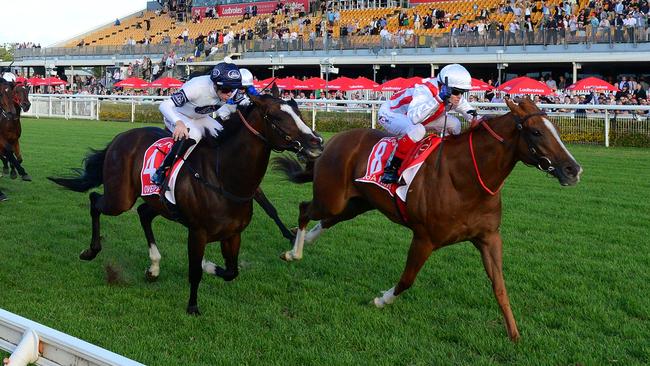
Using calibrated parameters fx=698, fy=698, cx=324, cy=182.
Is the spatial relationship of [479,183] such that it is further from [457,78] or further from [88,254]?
[88,254]

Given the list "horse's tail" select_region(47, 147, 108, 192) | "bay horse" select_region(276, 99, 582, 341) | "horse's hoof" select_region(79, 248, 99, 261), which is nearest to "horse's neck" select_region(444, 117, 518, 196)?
"bay horse" select_region(276, 99, 582, 341)

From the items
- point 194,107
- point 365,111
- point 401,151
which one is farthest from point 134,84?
point 401,151

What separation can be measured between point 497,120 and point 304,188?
6.34 meters

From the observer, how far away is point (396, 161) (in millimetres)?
5047

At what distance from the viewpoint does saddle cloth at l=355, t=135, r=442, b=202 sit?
4852 mm

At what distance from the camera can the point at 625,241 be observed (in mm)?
6754

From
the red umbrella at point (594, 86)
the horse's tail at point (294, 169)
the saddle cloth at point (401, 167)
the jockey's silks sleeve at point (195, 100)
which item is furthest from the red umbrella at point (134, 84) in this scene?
the saddle cloth at point (401, 167)

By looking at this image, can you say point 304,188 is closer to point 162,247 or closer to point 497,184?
point 162,247

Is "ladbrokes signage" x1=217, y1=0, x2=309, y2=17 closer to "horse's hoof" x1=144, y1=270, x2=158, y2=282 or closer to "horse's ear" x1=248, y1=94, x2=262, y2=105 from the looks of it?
"horse's hoof" x1=144, y1=270, x2=158, y2=282

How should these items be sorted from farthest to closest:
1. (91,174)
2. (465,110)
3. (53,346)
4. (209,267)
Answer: (91,174)
(209,267)
(465,110)
(53,346)

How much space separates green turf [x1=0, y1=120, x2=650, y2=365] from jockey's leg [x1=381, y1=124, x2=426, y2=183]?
35.2 inches

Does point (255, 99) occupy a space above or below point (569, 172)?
above

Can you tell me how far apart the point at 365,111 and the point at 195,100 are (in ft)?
47.9

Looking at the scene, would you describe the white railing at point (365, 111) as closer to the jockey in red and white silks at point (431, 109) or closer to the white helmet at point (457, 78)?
the jockey in red and white silks at point (431, 109)
